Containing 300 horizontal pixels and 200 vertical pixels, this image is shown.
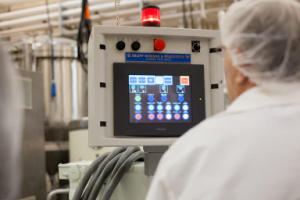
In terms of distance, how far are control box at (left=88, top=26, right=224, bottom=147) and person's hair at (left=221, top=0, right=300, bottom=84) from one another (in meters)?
0.60

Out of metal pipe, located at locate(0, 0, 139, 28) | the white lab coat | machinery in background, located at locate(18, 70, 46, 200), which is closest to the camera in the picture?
the white lab coat

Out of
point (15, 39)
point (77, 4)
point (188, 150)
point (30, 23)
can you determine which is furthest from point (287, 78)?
point (15, 39)

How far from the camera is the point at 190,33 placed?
167 cm

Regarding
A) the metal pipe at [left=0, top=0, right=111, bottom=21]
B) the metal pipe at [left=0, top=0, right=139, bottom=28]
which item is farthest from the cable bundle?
the metal pipe at [left=0, top=0, right=111, bottom=21]

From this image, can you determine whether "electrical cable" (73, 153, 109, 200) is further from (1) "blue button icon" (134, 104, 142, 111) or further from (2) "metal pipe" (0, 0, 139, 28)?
(2) "metal pipe" (0, 0, 139, 28)

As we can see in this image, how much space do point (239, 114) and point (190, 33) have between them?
0.77 m

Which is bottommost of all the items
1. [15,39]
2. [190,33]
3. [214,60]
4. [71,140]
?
[71,140]

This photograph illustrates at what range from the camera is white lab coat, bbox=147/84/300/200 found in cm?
91

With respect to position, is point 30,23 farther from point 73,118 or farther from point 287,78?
point 287,78

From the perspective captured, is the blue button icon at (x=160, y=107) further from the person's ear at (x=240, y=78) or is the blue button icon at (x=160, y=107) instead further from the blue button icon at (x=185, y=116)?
the person's ear at (x=240, y=78)

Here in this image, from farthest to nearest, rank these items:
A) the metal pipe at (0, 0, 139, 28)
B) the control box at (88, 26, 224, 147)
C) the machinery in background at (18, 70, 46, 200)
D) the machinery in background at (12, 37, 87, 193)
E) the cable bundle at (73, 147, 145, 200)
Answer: the machinery in background at (12, 37, 87, 193) → the metal pipe at (0, 0, 139, 28) → the machinery in background at (18, 70, 46, 200) → the cable bundle at (73, 147, 145, 200) → the control box at (88, 26, 224, 147)

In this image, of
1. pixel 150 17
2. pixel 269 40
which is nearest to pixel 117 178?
pixel 150 17

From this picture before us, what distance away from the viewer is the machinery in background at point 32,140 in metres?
3.04

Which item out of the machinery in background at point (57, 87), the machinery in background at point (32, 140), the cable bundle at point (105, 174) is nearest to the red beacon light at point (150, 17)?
the cable bundle at point (105, 174)
